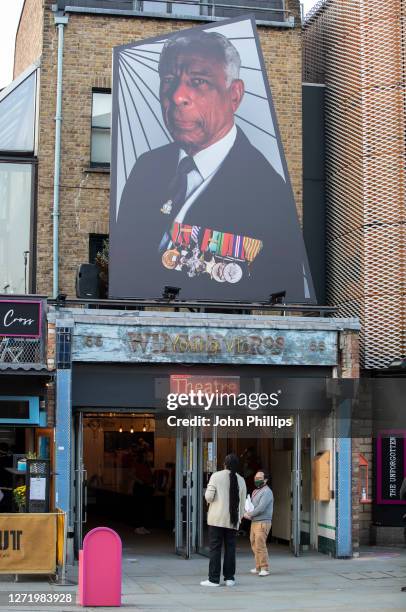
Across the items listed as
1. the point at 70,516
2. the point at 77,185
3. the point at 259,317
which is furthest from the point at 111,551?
the point at 77,185

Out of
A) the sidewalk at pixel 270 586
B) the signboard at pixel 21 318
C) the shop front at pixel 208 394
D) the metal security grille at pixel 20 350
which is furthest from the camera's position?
the shop front at pixel 208 394

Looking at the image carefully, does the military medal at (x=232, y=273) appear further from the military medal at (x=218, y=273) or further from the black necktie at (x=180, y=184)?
the black necktie at (x=180, y=184)

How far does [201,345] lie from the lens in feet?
65.0

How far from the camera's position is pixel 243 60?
73.5 ft

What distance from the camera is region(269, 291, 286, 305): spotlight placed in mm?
20953

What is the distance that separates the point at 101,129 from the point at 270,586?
10.8 metres

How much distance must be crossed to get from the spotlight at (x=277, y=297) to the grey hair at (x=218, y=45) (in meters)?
4.57

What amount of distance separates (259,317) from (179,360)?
1.73m

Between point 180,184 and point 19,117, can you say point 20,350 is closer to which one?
point 180,184

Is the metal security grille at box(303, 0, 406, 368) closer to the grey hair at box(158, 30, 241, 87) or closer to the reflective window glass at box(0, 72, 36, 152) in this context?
the grey hair at box(158, 30, 241, 87)

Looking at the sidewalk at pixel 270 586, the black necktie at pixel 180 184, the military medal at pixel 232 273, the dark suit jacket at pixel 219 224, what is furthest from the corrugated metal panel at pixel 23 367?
the black necktie at pixel 180 184

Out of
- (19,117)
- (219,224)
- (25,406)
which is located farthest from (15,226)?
(25,406)

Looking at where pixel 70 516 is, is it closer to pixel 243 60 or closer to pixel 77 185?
pixel 77 185

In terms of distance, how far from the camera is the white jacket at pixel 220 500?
15836 millimetres
